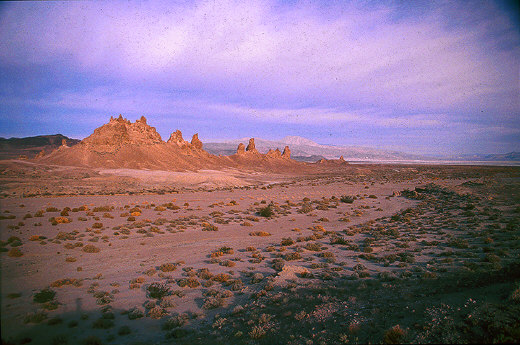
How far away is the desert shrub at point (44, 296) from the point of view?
24.7ft

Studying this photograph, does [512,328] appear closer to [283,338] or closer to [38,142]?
[283,338]

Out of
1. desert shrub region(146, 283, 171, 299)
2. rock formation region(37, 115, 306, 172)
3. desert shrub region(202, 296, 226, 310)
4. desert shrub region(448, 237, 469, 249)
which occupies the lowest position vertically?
desert shrub region(146, 283, 171, 299)

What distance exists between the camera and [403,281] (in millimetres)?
8750

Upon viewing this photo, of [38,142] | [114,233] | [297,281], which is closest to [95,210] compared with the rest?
[114,233]

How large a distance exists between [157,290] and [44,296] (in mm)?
3119

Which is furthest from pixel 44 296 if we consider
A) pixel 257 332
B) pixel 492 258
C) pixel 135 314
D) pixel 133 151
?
pixel 133 151

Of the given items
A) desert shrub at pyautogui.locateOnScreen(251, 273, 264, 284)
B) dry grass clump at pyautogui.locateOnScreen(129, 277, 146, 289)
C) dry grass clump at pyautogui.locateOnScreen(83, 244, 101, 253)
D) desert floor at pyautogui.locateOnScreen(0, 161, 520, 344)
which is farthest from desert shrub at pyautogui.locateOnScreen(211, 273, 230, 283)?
dry grass clump at pyautogui.locateOnScreen(83, 244, 101, 253)

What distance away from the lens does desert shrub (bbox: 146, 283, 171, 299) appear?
27.7ft

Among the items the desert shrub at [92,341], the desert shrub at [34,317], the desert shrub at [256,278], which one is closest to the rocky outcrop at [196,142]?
the desert shrub at [256,278]

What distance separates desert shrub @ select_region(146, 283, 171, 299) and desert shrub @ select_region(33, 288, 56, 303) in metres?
2.67

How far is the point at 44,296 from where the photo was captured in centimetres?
772

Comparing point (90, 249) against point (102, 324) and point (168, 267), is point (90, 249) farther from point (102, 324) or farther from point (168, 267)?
point (102, 324)

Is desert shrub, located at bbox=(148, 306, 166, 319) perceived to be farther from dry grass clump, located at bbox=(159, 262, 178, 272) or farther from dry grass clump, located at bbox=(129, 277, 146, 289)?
dry grass clump, located at bbox=(159, 262, 178, 272)

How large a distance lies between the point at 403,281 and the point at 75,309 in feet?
33.1
